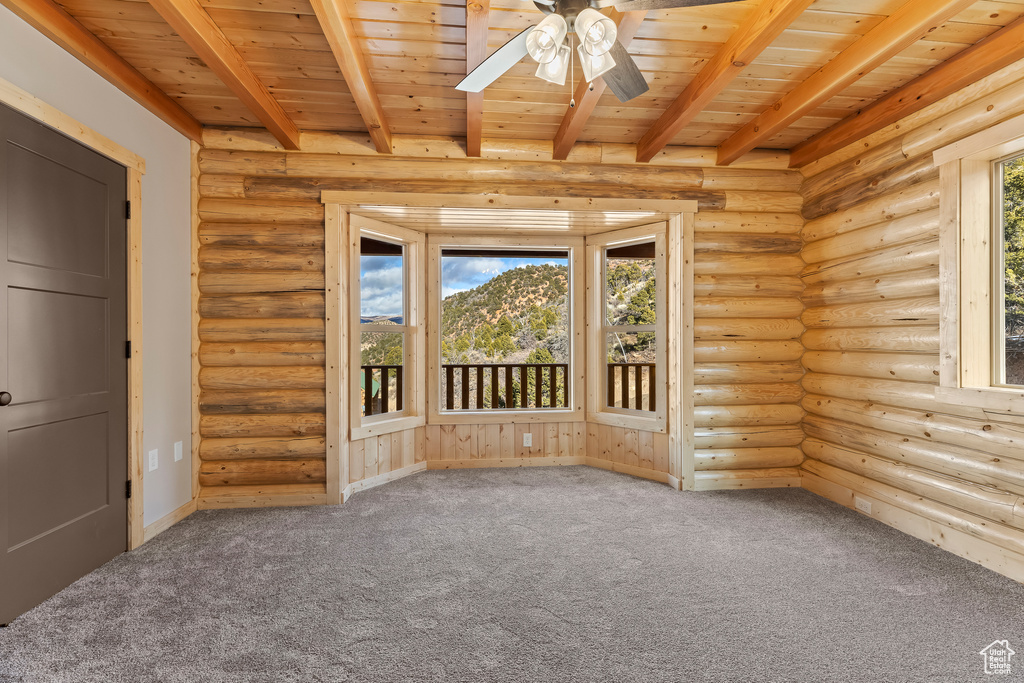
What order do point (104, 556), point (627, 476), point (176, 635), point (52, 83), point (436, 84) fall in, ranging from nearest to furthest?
point (176, 635) → point (52, 83) → point (104, 556) → point (436, 84) → point (627, 476)

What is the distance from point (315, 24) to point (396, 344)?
8.76ft

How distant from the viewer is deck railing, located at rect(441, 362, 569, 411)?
487 centimetres

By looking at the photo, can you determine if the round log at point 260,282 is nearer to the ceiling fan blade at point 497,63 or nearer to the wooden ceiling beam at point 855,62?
the ceiling fan blade at point 497,63

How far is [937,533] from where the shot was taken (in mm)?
2875

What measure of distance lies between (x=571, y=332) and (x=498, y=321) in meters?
0.74

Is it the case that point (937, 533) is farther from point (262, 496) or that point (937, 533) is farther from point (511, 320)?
point (262, 496)

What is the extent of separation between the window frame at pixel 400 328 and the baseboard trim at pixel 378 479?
0.36 m

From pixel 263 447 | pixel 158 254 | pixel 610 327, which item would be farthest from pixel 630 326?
pixel 158 254

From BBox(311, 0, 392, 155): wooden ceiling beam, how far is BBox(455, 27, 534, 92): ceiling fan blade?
63 cm

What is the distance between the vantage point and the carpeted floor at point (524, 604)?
1842mm

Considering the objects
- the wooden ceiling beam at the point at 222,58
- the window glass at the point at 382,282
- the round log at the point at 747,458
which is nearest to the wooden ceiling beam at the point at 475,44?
the wooden ceiling beam at the point at 222,58

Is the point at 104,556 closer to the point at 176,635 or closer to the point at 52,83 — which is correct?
the point at 176,635

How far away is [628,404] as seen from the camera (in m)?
4.69

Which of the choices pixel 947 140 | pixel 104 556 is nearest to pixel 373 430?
pixel 104 556
